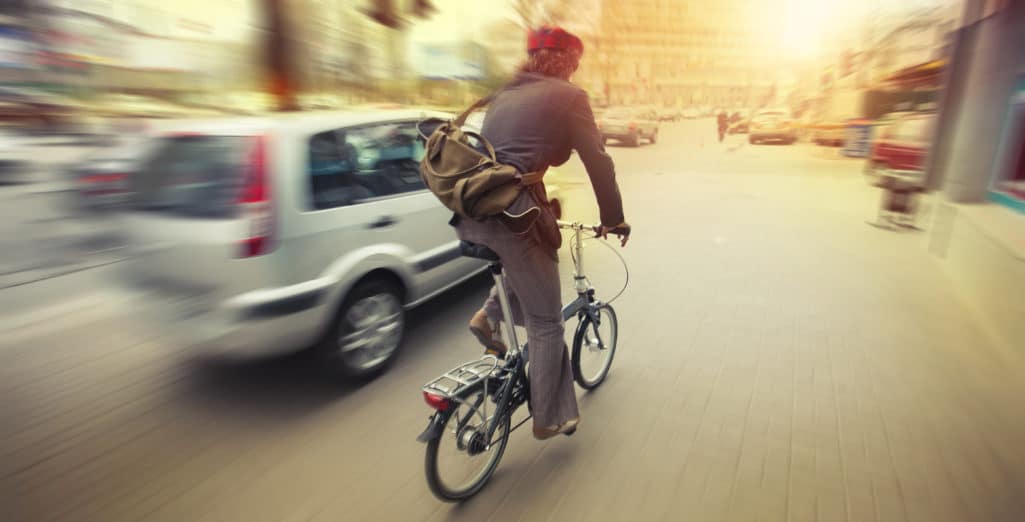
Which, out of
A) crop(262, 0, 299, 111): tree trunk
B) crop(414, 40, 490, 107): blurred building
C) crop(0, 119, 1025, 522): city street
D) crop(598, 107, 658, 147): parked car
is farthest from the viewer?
crop(598, 107, 658, 147): parked car

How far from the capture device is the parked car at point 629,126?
20047 millimetres

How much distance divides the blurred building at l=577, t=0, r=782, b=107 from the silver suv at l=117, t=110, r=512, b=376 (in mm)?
36395

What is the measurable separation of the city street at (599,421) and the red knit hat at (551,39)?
1.94 m

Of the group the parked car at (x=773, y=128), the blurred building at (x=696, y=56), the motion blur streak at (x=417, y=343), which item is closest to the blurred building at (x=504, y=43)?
the motion blur streak at (x=417, y=343)

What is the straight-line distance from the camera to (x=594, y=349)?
3.23 meters

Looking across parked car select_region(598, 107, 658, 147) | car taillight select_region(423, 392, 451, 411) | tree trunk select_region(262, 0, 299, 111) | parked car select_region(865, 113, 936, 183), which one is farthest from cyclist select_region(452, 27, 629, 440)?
parked car select_region(598, 107, 658, 147)

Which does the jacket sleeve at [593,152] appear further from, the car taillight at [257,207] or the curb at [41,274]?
the curb at [41,274]

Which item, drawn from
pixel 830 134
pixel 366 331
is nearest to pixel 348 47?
pixel 366 331

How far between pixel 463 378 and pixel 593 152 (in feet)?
3.63

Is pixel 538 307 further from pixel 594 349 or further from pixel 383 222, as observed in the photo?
pixel 383 222

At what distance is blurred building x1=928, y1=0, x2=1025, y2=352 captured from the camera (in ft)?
13.4

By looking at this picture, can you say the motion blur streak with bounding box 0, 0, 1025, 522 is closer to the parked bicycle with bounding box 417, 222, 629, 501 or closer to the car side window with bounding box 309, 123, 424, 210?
the car side window with bounding box 309, 123, 424, 210

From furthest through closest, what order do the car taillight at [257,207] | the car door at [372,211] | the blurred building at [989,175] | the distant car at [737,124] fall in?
1. the distant car at [737,124]
2. the blurred building at [989,175]
3. the car door at [372,211]
4. the car taillight at [257,207]

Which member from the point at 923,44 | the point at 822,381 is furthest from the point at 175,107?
the point at 923,44
